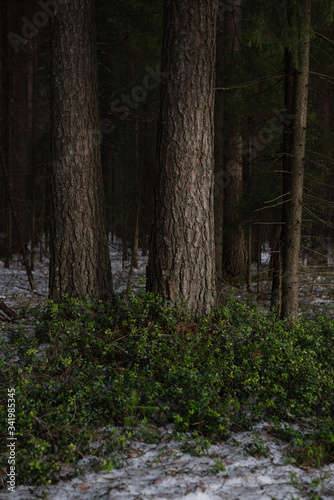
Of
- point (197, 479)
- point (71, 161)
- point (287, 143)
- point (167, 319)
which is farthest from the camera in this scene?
point (287, 143)

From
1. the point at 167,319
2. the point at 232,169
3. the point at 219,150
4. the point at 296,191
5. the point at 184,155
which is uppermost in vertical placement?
the point at 232,169

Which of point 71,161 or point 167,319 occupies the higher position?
point 71,161

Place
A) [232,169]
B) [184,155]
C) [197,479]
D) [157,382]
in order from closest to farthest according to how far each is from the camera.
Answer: [197,479] < [157,382] < [184,155] < [232,169]

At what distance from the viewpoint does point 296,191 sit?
6000 millimetres

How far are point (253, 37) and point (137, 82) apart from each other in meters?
3.93

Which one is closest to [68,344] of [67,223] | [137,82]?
[67,223]

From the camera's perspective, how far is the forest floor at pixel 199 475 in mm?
2816

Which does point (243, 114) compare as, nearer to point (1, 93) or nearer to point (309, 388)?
point (309, 388)

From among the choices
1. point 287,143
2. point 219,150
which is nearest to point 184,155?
point 287,143

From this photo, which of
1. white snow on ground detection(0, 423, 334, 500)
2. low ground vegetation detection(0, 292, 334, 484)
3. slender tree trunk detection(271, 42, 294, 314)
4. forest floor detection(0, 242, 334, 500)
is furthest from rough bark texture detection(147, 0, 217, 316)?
white snow on ground detection(0, 423, 334, 500)

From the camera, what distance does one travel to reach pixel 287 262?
605cm

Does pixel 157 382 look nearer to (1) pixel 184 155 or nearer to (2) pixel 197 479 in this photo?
(2) pixel 197 479

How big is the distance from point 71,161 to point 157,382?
342cm

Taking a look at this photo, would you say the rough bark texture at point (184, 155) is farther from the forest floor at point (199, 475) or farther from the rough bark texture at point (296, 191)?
the forest floor at point (199, 475)
